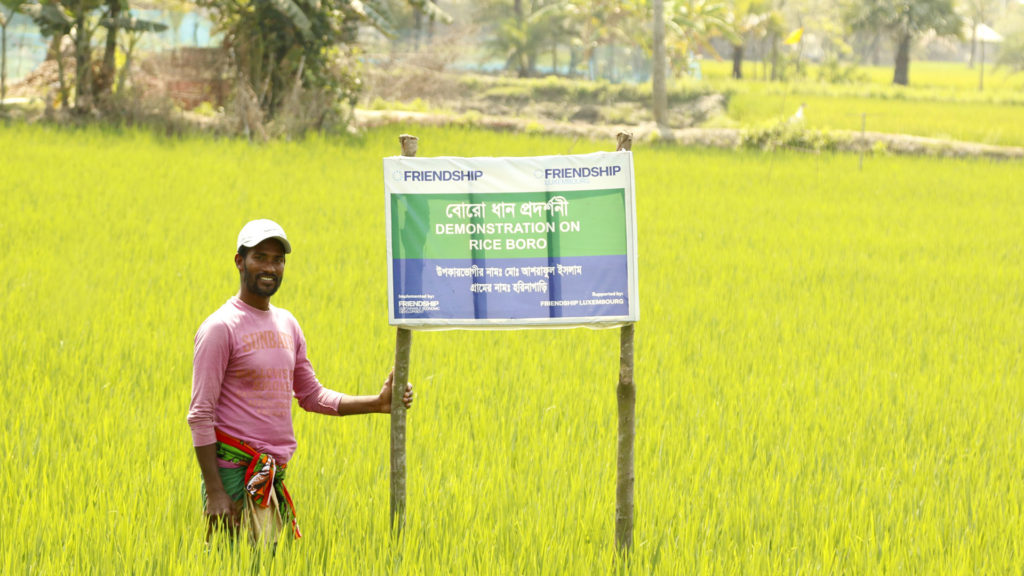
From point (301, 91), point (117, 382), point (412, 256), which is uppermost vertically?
point (301, 91)

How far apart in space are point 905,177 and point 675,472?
12.0 meters

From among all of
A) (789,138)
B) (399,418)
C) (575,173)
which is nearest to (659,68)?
(789,138)

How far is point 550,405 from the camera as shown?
4879 mm

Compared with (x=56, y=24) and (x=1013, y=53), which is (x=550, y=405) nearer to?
(x=56, y=24)

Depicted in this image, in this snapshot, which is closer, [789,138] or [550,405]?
[550,405]

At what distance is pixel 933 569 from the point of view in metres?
3.10

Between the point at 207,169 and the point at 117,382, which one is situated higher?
the point at 207,169

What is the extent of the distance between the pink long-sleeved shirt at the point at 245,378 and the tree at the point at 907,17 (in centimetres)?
4151

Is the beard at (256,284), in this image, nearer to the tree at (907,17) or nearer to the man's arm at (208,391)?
the man's arm at (208,391)

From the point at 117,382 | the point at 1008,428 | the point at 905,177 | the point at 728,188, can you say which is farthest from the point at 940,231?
the point at 117,382

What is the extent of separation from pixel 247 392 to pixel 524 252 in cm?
80

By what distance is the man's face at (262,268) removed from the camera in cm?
273

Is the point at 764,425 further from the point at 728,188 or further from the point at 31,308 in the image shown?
the point at 728,188

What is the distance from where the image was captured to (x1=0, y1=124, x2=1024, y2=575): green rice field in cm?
315
